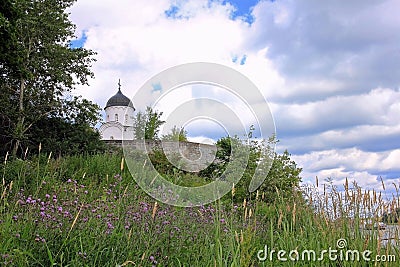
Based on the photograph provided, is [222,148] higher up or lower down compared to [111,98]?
lower down

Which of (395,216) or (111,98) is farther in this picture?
(111,98)

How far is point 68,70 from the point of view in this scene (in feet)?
56.4

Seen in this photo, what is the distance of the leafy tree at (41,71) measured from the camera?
1573cm

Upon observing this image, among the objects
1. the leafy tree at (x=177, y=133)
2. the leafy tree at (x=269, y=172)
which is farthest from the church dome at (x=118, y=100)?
the leafy tree at (x=177, y=133)

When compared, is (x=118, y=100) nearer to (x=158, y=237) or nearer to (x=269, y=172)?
(x=269, y=172)

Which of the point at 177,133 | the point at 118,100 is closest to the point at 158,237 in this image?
the point at 177,133

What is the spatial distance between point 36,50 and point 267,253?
50.1 feet

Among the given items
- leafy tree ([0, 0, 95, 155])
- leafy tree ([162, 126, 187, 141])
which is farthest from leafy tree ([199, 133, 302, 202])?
leafy tree ([0, 0, 95, 155])

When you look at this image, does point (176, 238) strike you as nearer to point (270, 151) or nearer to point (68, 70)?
point (270, 151)

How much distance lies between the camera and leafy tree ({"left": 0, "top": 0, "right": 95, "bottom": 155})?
15.7 meters

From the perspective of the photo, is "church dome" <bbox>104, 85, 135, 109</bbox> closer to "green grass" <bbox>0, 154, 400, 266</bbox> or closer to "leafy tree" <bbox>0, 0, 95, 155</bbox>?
"leafy tree" <bbox>0, 0, 95, 155</bbox>

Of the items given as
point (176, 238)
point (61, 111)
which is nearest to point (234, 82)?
point (176, 238)

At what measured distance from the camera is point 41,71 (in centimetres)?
1645

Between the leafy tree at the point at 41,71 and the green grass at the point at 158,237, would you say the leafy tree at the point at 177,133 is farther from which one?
the leafy tree at the point at 41,71
